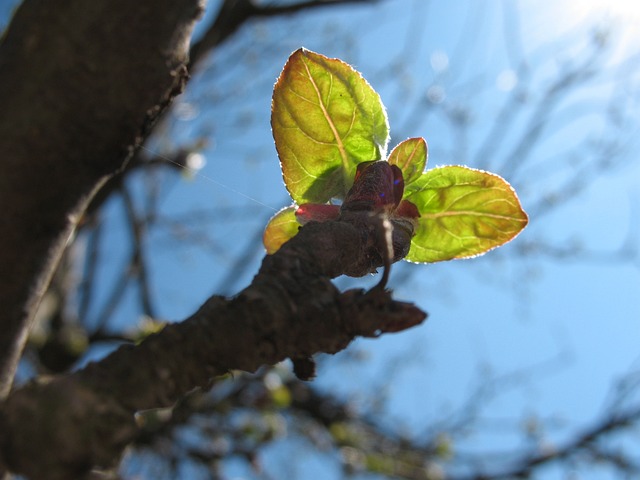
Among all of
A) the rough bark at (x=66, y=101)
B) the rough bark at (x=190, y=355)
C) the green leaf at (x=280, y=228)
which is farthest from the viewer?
the green leaf at (x=280, y=228)

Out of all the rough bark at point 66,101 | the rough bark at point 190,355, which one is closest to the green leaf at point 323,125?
the rough bark at point 66,101

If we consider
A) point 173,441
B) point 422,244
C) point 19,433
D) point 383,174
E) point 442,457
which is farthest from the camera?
point 442,457

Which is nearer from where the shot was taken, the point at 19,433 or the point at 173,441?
the point at 19,433

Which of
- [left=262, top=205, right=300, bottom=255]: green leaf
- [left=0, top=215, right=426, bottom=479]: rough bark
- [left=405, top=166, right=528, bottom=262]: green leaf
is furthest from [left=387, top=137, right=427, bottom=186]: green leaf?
[left=0, top=215, right=426, bottom=479]: rough bark

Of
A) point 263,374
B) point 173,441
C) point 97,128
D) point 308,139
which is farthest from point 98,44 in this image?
point 173,441

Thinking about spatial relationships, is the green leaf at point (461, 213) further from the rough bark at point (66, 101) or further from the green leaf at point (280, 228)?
the rough bark at point (66, 101)

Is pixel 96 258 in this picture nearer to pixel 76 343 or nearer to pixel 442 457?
pixel 76 343
